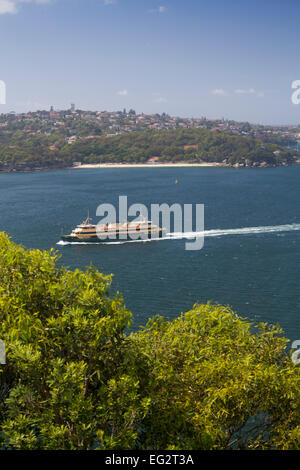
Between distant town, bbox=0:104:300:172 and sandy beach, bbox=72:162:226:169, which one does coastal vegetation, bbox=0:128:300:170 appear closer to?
distant town, bbox=0:104:300:172

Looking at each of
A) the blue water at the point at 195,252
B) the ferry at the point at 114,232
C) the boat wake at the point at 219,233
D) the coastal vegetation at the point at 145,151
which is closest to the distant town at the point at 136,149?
the coastal vegetation at the point at 145,151

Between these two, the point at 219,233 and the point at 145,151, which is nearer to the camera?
the point at 219,233

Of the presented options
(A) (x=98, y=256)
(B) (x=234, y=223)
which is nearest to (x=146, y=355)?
(A) (x=98, y=256)

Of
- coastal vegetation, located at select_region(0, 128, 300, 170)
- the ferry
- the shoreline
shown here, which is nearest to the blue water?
the ferry

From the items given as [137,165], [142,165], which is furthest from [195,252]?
[142,165]

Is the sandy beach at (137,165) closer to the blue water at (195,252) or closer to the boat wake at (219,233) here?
the blue water at (195,252)

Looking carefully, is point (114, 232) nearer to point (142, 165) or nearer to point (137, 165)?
point (137, 165)
